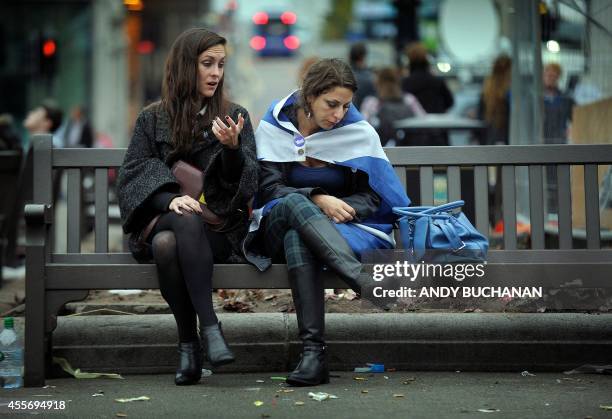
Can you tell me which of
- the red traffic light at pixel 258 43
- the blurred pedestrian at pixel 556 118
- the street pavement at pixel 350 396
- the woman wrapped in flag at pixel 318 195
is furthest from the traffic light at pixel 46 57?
the red traffic light at pixel 258 43

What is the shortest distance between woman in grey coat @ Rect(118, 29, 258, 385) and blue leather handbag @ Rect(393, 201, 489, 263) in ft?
2.45

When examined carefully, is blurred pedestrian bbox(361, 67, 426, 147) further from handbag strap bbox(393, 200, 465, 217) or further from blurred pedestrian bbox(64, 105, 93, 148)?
blurred pedestrian bbox(64, 105, 93, 148)

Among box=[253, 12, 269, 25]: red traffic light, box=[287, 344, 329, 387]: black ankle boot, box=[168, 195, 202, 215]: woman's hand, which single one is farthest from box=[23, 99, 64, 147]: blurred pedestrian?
box=[253, 12, 269, 25]: red traffic light

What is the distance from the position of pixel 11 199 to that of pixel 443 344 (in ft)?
14.9

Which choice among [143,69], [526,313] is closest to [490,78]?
[526,313]

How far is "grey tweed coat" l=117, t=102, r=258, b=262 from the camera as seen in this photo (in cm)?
562

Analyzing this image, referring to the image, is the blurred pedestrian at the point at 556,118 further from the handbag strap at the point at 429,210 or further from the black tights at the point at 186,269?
the black tights at the point at 186,269

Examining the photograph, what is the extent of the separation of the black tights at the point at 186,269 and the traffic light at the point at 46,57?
1522 centimetres

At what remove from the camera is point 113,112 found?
35.2m

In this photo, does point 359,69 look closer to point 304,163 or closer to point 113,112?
point 304,163

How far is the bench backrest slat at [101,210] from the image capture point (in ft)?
19.7

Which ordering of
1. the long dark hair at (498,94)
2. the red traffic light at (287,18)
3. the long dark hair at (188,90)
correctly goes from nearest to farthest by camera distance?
the long dark hair at (188,90) → the long dark hair at (498,94) → the red traffic light at (287,18)

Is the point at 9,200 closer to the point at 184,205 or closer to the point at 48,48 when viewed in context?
the point at 184,205

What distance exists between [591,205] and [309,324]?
155 centimetres
